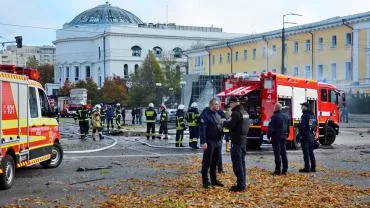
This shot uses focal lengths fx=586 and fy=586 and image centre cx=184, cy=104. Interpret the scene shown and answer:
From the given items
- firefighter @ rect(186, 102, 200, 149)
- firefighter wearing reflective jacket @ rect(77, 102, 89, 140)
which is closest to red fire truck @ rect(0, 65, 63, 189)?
firefighter @ rect(186, 102, 200, 149)

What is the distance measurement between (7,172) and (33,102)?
246 cm

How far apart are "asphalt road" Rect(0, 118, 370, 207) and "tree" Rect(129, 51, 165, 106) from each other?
153ft

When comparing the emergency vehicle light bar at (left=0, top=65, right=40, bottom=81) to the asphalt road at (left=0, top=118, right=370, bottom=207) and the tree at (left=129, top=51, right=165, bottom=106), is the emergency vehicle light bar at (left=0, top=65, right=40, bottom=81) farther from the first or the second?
the tree at (left=129, top=51, right=165, bottom=106)

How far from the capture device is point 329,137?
25.7 metres

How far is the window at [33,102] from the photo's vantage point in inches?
548

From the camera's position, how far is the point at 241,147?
38.9ft

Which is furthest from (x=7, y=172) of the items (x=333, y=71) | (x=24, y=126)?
(x=333, y=71)

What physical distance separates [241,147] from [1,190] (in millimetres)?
5006

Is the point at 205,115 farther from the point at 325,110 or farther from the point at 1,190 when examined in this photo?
the point at 325,110

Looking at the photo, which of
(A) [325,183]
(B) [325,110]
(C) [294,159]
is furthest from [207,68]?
(A) [325,183]

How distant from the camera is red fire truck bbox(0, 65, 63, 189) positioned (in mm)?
12133

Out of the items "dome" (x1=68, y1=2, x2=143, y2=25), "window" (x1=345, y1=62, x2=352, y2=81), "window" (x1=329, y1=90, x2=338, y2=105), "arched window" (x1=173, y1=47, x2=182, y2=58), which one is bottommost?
"window" (x1=329, y1=90, x2=338, y2=105)

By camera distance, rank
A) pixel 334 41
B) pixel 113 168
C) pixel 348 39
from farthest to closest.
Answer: pixel 334 41, pixel 348 39, pixel 113 168

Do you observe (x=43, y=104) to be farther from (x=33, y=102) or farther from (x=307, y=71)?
(x=307, y=71)
